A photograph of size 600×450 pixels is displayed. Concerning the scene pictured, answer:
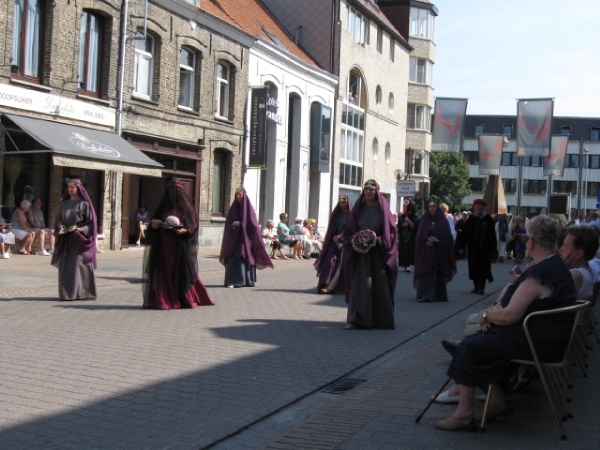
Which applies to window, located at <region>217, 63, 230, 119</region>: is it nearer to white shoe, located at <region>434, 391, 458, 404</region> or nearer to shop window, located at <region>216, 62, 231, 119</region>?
shop window, located at <region>216, 62, 231, 119</region>

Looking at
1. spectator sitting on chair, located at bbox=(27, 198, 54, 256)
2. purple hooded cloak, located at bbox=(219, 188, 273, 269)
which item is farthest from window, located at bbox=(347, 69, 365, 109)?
purple hooded cloak, located at bbox=(219, 188, 273, 269)

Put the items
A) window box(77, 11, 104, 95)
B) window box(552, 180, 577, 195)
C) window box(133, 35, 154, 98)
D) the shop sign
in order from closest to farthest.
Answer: the shop sign
window box(77, 11, 104, 95)
window box(133, 35, 154, 98)
window box(552, 180, 577, 195)

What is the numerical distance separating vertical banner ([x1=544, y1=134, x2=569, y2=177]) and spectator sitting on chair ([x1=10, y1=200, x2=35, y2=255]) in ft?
89.6

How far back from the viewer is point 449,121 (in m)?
33.0

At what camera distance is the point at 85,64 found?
71.2 ft

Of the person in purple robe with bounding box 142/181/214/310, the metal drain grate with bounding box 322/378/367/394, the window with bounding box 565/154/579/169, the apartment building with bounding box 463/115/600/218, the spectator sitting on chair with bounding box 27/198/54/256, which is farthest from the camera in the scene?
the window with bounding box 565/154/579/169

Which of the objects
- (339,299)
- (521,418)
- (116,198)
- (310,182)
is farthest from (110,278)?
(310,182)

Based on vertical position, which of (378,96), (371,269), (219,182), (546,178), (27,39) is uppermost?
(378,96)

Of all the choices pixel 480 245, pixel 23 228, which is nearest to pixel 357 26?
pixel 23 228

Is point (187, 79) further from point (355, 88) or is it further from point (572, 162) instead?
point (572, 162)

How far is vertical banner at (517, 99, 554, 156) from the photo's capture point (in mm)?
32469

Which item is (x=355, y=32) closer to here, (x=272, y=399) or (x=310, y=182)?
(x=310, y=182)

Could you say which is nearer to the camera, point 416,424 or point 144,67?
point 416,424

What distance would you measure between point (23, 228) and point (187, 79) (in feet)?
29.2
